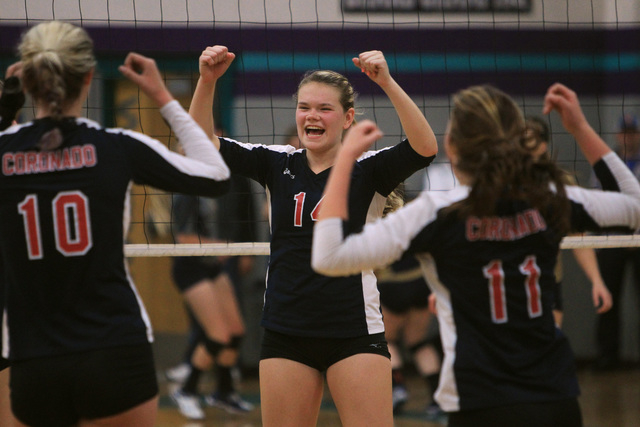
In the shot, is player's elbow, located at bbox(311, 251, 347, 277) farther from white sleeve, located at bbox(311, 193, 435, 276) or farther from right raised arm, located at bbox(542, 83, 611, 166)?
right raised arm, located at bbox(542, 83, 611, 166)

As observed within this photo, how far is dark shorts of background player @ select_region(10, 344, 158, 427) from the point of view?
2.10 m

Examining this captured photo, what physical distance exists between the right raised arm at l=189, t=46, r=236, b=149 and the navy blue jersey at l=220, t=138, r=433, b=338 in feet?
0.60

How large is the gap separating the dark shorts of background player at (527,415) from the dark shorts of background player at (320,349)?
0.94 meters

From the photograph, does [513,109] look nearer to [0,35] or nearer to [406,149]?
[406,149]

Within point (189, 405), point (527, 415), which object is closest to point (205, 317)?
point (189, 405)

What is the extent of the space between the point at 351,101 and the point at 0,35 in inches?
201

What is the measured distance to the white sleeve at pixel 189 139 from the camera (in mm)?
2238

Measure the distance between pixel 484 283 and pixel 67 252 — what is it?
1.08 metres

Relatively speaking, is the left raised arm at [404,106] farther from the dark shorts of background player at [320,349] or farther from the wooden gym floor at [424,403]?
the wooden gym floor at [424,403]

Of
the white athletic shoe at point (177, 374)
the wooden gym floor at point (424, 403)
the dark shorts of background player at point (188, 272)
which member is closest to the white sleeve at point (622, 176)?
the wooden gym floor at point (424, 403)

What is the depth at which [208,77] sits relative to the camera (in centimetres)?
295

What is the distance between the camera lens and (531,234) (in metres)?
2.03

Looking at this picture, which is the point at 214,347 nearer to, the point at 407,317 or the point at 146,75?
the point at 407,317

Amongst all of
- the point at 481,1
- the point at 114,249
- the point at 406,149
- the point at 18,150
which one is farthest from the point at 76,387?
the point at 481,1
